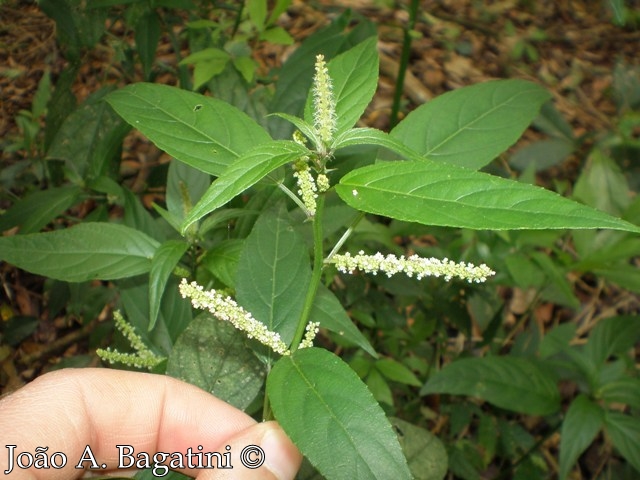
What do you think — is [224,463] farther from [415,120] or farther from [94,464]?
[415,120]

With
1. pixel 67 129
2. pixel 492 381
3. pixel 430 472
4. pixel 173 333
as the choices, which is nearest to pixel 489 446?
pixel 492 381

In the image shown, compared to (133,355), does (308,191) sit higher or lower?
higher

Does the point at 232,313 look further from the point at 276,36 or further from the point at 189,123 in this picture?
the point at 276,36

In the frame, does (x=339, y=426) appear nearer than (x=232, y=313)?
Yes

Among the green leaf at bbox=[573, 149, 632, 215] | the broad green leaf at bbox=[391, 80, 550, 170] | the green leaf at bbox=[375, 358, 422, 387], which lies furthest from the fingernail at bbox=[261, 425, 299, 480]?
the green leaf at bbox=[573, 149, 632, 215]

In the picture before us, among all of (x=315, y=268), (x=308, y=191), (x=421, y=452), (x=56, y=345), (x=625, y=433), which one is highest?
(x=308, y=191)

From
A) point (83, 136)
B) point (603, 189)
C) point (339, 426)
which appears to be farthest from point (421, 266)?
point (603, 189)
